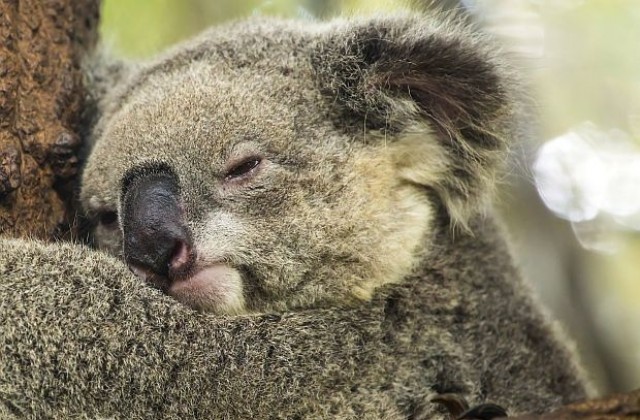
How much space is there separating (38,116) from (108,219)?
0.53 m

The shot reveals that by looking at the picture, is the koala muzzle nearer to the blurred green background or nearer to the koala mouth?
the koala mouth

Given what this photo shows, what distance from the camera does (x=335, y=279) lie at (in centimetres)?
291

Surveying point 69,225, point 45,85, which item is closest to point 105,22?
point 45,85

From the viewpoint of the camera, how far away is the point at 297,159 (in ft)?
9.68

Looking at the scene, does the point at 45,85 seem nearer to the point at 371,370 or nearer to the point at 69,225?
the point at 69,225

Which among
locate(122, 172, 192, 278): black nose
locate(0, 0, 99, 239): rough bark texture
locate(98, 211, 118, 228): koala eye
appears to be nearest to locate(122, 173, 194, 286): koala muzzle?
locate(122, 172, 192, 278): black nose

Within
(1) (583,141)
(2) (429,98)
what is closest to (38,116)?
(2) (429,98)

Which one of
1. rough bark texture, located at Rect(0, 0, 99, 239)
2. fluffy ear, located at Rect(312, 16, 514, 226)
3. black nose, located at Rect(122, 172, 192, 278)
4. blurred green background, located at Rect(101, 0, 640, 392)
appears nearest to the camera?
black nose, located at Rect(122, 172, 192, 278)

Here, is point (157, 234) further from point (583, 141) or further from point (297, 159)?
point (583, 141)

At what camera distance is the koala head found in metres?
2.77

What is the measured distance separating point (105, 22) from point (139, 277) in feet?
9.81

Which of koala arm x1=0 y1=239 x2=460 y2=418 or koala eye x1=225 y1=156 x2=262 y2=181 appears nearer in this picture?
koala arm x1=0 y1=239 x2=460 y2=418

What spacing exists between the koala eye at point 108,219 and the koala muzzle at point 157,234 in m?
0.35

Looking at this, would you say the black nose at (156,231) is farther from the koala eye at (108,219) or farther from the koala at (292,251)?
the koala eye at (108,219)
